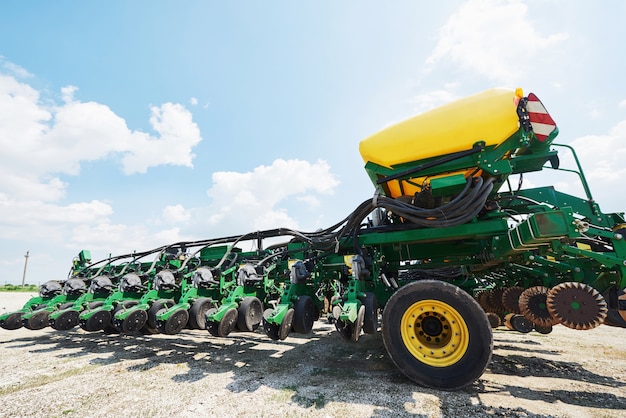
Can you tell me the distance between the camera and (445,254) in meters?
4.66

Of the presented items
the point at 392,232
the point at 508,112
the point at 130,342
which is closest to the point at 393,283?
the point at 392,232

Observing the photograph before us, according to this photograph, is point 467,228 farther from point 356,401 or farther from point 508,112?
point 356,401

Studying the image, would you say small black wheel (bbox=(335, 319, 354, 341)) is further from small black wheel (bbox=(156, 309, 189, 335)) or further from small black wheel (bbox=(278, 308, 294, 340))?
small black wheel (bbox=(156, 309, 189, 335))

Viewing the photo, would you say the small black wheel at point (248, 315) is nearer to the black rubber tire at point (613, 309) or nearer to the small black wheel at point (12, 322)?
the black rubber tire at point (613, 309)

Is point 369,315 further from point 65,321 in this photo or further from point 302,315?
point 65,321

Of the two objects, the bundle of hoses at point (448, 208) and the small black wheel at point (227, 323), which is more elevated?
the bundle of hoses at point (448, 208)

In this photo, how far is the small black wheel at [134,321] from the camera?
5.00m

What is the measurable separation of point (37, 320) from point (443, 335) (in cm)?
772

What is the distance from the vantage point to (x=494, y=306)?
573 cm

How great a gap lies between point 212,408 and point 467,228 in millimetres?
3419

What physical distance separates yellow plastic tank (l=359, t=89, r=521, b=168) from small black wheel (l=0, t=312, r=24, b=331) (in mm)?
8132

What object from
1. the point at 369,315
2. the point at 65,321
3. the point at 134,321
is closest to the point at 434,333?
the point at 369,315

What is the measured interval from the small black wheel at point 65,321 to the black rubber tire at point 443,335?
19.6 feet

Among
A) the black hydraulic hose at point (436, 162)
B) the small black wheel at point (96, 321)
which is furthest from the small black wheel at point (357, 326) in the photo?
the small black wheel at point (96, 321)
